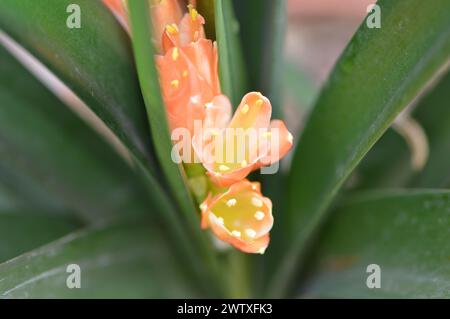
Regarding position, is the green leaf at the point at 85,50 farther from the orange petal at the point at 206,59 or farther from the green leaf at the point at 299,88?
the green leaf at the point at 299,88

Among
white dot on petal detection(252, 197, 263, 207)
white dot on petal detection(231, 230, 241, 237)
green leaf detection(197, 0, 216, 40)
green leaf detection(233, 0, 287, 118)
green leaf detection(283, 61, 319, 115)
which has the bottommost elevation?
white dot on petal detection(231, 230, 241, 237)

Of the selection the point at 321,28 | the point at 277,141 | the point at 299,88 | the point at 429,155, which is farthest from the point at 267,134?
the point at 321,28

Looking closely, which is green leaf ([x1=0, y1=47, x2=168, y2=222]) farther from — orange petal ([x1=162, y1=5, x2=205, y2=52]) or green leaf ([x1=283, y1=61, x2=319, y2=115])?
green leaf ([x1=283, y1=61, x2=319, y2=115])

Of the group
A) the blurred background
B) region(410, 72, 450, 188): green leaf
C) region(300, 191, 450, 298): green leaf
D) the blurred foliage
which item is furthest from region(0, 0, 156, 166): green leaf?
the blurred background

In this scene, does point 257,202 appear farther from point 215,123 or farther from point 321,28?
point 321,28

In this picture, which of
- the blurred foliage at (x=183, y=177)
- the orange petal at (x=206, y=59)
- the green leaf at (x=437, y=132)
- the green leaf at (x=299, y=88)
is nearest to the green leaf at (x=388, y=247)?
the blurred foliage at (x=183, y=177)

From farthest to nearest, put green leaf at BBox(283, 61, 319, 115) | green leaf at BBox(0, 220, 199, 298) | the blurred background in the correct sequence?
the blurred background < green leaf at BBox(283, 61, 319, 115) < green leaf at BBox(0, 220, 199, 298)
